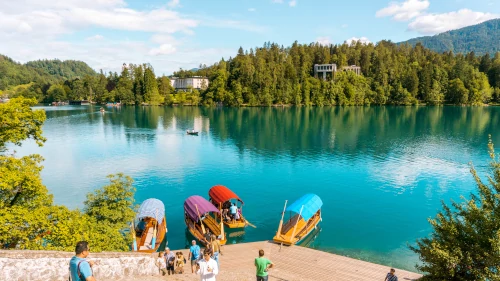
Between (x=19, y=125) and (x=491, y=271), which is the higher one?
(x=19, y=125)

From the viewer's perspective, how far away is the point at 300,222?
32.0 m

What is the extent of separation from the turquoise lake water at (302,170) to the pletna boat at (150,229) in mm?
1830

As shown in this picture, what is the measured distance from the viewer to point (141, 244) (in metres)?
28.2

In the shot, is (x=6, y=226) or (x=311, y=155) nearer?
(x=6, y=226)

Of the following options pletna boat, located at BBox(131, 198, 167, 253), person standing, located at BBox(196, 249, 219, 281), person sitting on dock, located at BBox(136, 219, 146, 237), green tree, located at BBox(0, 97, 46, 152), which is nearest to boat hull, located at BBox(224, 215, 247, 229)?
pletna boat, located at BBox(131, 198, 167, 253)

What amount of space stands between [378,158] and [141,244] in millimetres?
50106

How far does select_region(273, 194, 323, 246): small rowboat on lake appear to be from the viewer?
28906mm

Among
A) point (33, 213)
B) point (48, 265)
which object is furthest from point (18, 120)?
point (48, 265)

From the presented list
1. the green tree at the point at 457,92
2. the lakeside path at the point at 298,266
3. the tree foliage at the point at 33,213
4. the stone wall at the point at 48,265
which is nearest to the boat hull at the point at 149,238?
the tree foliage at the point at 33,213

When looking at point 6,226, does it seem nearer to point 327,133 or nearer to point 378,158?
point 378,158

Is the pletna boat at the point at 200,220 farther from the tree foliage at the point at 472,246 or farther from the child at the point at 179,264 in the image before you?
the tree foliage at the point at 472,246

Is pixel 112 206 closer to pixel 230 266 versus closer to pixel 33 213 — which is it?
pixel 33 213

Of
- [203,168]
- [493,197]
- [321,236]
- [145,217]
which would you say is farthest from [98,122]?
[493,197]

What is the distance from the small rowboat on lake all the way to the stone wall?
53.1 ft
